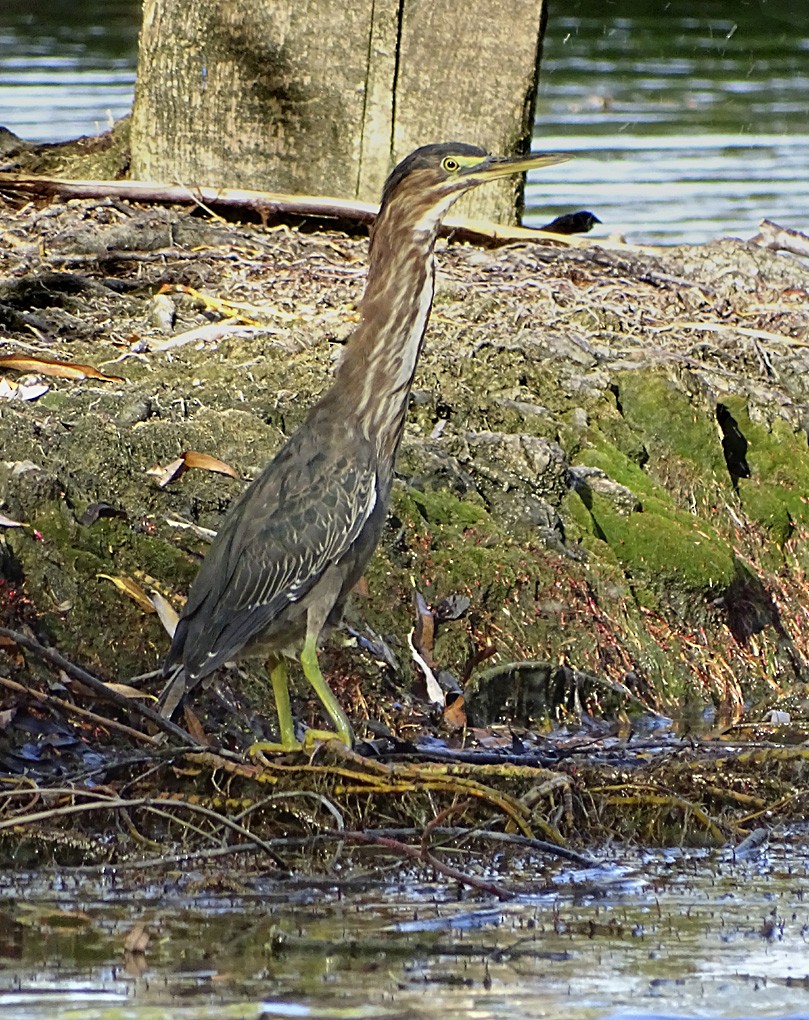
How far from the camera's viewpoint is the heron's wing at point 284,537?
6086mm

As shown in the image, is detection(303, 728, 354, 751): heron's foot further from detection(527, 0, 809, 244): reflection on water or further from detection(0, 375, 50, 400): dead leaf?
detection(527, 0, 809, 244): reflection on water

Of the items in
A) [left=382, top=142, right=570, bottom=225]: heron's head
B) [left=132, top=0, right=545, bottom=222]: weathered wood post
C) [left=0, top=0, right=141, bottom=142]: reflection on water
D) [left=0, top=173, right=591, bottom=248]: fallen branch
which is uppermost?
[left=382, top=142, right=570, bottom=225]: heron's head

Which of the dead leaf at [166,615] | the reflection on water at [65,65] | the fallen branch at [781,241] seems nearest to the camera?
the dead leaf at [166,615]

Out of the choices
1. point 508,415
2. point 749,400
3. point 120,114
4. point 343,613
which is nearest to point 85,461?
point 343,613

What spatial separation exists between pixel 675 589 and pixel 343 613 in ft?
5.15

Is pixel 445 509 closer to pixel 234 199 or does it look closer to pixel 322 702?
pixel 322 702

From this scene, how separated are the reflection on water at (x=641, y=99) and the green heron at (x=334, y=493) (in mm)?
4745

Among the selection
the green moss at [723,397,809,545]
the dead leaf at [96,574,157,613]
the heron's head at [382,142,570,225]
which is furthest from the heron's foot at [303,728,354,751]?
the green moss at [723,397,809,545]

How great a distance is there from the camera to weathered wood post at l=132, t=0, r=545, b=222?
9.61 metres

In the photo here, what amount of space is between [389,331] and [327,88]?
3.67 meters

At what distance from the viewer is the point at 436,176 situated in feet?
21.0

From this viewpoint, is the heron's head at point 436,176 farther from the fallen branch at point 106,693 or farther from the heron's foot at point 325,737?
the fallen branch at point 106,693

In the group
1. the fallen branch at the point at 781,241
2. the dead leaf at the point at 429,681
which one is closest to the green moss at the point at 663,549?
the dead leaf at the point at 429,681

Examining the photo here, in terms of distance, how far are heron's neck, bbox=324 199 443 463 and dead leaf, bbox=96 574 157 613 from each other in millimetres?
953
